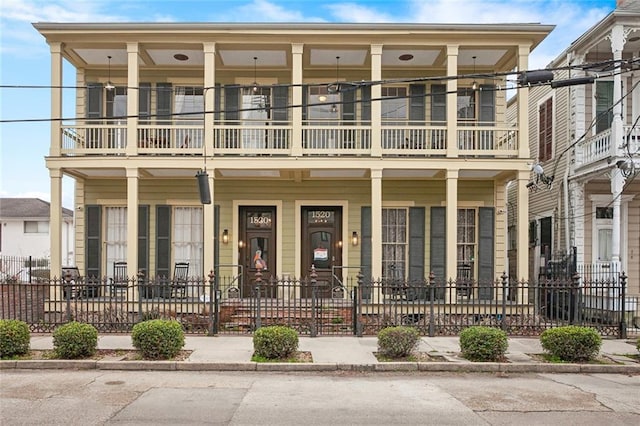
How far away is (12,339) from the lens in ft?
31.3

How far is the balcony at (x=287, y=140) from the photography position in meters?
15.0

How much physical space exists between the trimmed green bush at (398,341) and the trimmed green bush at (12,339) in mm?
6204

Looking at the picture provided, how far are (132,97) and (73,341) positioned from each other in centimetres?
730

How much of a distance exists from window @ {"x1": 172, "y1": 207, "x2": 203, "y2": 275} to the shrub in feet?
34.0

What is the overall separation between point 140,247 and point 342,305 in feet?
21.7

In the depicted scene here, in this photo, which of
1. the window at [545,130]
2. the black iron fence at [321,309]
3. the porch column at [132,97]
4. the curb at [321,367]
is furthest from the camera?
the window at [545,130]

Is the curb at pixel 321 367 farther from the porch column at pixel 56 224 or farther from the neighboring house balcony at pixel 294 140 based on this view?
the neighboring house balcony at pixel 294 140

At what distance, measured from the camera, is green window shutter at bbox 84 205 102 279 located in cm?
1647

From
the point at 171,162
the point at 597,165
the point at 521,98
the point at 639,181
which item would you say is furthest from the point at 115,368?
the point at 639,181

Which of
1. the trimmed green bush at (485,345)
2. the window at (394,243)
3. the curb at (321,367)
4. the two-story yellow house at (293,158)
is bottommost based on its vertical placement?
the curb at (321,367)

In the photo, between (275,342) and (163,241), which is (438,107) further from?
(275,342)

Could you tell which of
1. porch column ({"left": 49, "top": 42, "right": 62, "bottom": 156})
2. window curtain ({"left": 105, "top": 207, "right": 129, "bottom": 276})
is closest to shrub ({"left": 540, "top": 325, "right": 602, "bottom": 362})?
window curtain ({"left": 105, "top": 207, "right": 129, "bottom": 276})

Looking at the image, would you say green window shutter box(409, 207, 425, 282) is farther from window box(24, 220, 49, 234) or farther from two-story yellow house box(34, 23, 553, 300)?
window box(24, 220, 49, 234)

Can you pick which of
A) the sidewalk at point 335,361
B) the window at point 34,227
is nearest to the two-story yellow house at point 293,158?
the sidewalk at point 335,361
